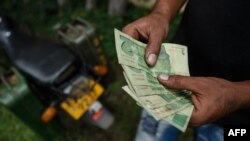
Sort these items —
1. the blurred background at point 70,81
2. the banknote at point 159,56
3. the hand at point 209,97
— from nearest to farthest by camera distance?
the hand at point 209,97 < the banknote at point 159,56 < the blurred background at point 70,81

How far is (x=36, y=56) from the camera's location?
3109 mm

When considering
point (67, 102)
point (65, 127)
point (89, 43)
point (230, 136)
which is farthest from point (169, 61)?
point (65, 127)

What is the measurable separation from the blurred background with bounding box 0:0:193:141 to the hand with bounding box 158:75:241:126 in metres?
1.58

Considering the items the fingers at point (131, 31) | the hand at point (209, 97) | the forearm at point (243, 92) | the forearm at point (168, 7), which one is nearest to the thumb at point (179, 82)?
the hand at point (209, 97)

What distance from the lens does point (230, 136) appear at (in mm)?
2047

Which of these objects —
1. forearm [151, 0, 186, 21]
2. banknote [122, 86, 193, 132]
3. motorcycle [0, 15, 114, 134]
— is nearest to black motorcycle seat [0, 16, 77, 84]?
motorcycle [0, 15, 114, 134]

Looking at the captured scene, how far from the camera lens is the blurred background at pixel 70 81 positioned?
298cm

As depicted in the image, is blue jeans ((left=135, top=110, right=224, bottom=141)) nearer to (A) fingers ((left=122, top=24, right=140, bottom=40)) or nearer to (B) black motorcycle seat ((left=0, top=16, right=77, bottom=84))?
(A) fingers ((left=122, top=24, right=140, bottom=40))

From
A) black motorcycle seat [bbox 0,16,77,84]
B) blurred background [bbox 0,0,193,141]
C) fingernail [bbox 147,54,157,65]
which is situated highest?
A: fingernail [bbox 147,54,157,65]

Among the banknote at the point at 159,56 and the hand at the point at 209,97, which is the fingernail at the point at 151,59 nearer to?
the banknote at the point at 159,56

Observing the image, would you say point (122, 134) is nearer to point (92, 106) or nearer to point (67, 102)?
point (92, 106)

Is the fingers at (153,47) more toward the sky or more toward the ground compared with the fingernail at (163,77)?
more toward the sky

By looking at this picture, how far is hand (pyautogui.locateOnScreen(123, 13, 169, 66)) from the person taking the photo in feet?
5.84

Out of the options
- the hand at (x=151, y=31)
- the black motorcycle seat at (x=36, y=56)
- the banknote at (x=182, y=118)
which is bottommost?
the black motorcycle seat at (x=36, y=56)
